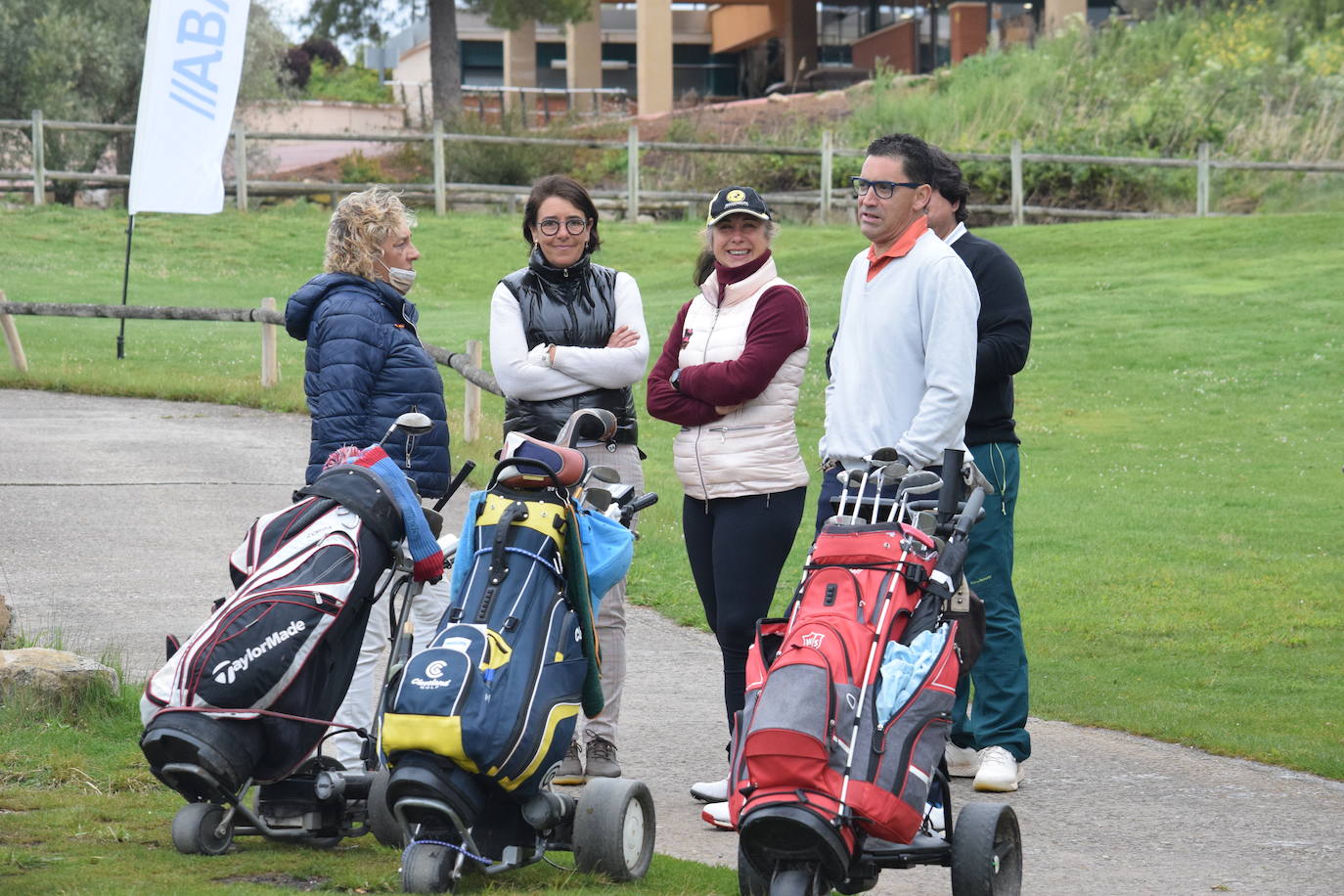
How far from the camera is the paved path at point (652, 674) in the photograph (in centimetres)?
514

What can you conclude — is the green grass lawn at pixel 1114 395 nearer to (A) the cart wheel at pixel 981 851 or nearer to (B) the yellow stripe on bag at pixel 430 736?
(A) the cart wheel at pixel 981 851

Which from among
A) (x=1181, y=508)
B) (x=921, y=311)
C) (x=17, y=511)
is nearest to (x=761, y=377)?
(x=921, y=311)

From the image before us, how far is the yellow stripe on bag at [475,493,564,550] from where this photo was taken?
4832mm

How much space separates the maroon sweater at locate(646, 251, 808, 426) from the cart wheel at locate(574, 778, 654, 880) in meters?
1.46

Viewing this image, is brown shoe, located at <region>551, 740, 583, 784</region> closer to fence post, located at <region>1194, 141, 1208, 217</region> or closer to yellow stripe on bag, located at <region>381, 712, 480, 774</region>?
yellow stripe on bag, located at <region>381, 712, 480, 774</region>

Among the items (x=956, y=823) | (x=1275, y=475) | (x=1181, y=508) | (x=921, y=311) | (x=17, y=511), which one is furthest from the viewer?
(x=1275, y=475)

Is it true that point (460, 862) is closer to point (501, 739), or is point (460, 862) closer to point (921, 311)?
point (501, 739)

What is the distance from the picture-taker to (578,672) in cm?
479

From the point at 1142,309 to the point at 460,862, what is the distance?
18.0 m

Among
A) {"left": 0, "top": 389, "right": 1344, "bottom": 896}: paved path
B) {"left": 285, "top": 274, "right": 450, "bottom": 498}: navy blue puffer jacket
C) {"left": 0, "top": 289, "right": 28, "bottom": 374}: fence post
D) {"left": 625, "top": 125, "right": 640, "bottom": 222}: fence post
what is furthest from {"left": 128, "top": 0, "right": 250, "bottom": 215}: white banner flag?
{"left": 625, "top": 125, "right": 640, "bottom": 222}: fence post

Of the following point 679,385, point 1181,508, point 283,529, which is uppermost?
point 679,385

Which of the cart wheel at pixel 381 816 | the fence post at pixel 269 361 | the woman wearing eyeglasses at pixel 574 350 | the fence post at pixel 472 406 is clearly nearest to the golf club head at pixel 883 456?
the woman wearing eyeglasses at pixel 574 350

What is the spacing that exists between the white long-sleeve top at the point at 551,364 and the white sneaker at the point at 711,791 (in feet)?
4.80

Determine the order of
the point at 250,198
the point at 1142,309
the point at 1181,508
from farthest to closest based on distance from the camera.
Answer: the point at 250,198 → the point at 1142,309 → the point at 1181,508
